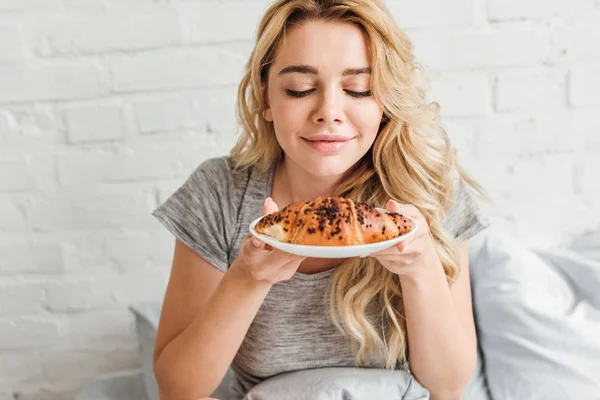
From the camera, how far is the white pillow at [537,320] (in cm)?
135

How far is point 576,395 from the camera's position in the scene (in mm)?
1308

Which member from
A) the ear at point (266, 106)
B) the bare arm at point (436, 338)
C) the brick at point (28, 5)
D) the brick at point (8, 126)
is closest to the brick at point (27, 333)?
the brick at point (8, 126)

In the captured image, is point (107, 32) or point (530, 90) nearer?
point (107, 32)

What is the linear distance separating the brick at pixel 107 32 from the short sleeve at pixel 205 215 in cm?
46

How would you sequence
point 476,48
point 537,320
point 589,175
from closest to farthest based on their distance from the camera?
point 537,320 < point 476,48 < point 589,175

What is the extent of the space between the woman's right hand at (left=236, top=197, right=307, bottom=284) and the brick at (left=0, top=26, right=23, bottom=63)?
934mm

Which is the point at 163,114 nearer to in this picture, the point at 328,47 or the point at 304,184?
the point at 304,184

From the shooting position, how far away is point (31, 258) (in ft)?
5.82

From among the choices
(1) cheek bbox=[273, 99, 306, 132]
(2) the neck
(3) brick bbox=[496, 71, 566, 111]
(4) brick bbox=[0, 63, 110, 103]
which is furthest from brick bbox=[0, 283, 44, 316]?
(3) brick bbox=[496, 71, 566, 111]

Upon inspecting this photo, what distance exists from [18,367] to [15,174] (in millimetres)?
558

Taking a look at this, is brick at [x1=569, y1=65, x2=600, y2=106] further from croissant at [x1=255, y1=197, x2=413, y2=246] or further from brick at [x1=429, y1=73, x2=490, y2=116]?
croissant at [x1=255, y1=197, x2=413, y2=246]

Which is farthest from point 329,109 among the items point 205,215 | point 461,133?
point 461,133

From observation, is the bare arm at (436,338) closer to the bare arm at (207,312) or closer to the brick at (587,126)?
the bare arm at (207,312)

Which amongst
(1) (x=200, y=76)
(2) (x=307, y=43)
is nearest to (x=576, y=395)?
(2) (x=307, y=43)
